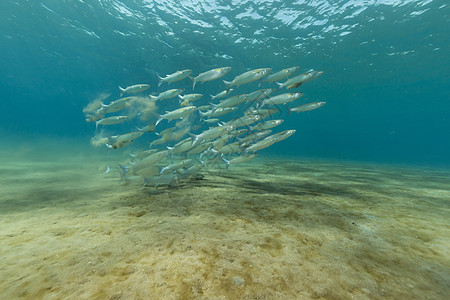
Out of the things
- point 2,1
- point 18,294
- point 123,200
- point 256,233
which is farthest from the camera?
point 2,1

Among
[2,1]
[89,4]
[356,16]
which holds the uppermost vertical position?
[2,1]

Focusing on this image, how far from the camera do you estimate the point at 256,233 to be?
121 inches

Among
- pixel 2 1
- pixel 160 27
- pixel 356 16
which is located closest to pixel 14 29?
pixel 2 1

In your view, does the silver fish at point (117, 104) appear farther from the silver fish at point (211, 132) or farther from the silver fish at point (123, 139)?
the silver fish at point (211, 132)

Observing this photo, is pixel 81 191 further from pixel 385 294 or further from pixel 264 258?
pixel 385 294

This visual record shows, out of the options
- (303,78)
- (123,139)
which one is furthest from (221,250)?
(123,139)

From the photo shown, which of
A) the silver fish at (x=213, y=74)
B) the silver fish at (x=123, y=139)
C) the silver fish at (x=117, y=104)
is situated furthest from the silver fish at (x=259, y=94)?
the silver fish at (x=117, y=104)

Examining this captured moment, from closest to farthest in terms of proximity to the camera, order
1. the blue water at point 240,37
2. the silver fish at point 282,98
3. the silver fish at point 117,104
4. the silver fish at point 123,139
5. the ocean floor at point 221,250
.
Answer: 1. the ocean floor at point 221,250
2. the silver fish at point 282,98
3. the silver fish at point 123,139
4. the silver fish at point 117,104
5. the blue water at point 240,37

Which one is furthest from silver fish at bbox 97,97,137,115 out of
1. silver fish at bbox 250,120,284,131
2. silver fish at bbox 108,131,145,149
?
silver fish at bbox 250,120,284,131

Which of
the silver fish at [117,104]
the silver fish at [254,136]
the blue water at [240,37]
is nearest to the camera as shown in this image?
the silver fish at [254,136]

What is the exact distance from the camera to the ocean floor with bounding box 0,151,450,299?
1897 millimetres

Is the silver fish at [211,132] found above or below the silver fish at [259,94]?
below

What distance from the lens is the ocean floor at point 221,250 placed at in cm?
190

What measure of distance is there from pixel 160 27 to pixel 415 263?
Result: 25.8m
